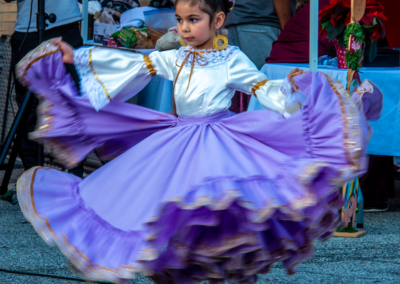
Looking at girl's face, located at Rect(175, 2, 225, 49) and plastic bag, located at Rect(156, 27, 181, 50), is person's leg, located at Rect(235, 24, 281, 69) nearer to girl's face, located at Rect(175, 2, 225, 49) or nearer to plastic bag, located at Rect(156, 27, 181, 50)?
plastic bag, located at Rect(156, 27, 181, 50)

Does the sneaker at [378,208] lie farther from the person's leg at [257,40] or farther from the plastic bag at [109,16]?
the plastic bag at [109,16]

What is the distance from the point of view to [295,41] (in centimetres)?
398

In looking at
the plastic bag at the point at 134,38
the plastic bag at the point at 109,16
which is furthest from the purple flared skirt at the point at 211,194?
the plastic bag at the point at 109,16

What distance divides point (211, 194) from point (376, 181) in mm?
2544

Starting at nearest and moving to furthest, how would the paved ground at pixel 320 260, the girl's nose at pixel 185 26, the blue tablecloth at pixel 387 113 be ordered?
the girl's nose at pixel 185 26, the paved ground at pixel 320 260, the blue tablecloth at pixel 387 113

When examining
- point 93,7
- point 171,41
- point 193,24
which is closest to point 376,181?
point 171,41

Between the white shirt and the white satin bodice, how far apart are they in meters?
2.03

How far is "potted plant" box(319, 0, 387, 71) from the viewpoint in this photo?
125 inches

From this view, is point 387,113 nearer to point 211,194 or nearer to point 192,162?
point 192,162

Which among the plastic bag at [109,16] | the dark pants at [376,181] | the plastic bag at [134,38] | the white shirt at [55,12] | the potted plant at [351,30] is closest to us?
the potted plant at [351,30]

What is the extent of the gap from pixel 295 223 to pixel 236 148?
0.98ft

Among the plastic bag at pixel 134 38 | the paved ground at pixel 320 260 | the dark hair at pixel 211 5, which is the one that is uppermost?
the dark hair at pixel 211 5

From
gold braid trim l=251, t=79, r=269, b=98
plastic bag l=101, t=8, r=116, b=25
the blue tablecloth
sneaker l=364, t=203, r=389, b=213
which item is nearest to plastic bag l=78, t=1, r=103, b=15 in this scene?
plastic bag l=101, t=8, r=116, b=25

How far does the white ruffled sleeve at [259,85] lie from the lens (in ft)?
6.58
